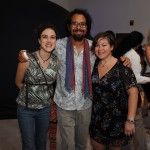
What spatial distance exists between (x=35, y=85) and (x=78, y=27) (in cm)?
54

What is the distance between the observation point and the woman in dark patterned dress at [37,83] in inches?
72.2

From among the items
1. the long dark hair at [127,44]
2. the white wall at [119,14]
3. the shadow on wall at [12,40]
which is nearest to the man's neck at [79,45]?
the long dark hair at [127,44]

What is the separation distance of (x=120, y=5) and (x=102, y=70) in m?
3.88

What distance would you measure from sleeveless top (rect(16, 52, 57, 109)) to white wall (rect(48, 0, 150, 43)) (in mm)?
3442

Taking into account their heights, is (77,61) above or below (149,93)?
above

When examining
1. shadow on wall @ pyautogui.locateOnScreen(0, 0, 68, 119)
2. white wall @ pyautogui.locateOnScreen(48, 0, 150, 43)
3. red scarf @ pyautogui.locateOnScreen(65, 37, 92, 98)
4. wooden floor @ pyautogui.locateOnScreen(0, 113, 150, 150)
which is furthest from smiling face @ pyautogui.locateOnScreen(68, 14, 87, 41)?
white wall @ pyautogui.locateOnScreen(48, 0, 150, 43)

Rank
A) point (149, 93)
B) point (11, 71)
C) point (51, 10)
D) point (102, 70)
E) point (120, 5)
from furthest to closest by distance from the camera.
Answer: point (120, 5)
point (51, 10)
point (11, 71)
point (149, 93)
point (102, 70)

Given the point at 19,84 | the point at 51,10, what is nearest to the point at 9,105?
the point at 51,10

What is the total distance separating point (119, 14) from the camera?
214 inches

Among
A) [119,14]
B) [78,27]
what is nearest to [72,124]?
[78,27]

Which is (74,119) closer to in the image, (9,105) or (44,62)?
(44,62)

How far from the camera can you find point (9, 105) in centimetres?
377

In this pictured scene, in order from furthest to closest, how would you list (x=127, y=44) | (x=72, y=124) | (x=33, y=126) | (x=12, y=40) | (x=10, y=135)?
(x=12, y=40) < (x=10, y=135) < (x=127, y=44) < (x=72, y=124) < (x=33, y=126)

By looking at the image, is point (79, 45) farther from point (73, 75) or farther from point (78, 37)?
point (73, 75)
